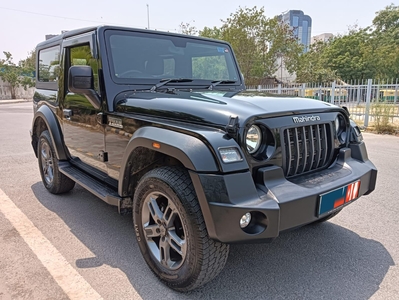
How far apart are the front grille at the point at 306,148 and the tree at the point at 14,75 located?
41.3m

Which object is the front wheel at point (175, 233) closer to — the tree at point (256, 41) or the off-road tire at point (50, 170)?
the off-road tire at point (50, 170)

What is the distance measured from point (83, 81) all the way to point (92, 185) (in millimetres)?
1032

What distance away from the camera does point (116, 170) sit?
2.90 m

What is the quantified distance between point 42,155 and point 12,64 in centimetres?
4208

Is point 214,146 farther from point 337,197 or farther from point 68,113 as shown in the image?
point 68,113

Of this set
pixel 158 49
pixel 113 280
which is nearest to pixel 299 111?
pixel 158 49

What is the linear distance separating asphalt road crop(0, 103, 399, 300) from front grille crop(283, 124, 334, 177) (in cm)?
80

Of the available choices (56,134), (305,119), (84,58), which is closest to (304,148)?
(305,119)

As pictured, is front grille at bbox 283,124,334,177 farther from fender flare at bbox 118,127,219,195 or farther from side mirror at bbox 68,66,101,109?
side mirror at bbox 68,66,101,109

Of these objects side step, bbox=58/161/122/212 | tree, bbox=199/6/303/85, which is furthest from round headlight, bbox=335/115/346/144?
tree, bbox=199/6/303/85

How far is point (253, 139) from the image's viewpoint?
2.15 m

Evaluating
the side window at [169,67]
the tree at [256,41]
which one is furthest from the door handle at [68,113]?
the tree at [256,41]

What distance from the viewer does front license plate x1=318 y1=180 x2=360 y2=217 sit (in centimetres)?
213

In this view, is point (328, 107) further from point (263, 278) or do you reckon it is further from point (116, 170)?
point (116, 170)
